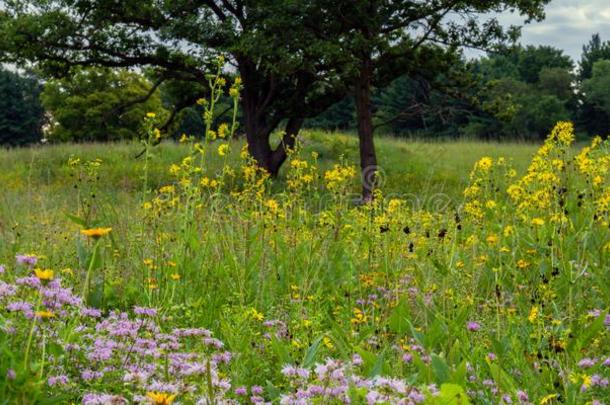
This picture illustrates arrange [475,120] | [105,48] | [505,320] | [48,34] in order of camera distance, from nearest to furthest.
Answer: [505,320]
[48,34]
[105,48]
[475,120]

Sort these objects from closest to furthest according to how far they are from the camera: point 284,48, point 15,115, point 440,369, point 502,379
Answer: point 440,369 < point 502,379 < point 284,48 < point 15,115

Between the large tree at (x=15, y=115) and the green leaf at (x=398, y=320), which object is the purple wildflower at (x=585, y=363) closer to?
the green leaf at (x=398, y=320)

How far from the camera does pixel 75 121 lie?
41.0 m

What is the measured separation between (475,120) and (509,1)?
4153cm

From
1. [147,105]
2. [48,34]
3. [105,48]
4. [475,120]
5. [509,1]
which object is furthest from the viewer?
[475,120]

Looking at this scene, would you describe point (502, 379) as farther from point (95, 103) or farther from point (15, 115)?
point (15, 115)

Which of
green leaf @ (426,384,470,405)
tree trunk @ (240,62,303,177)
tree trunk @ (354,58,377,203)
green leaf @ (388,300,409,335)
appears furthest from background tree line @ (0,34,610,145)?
green leaf @ (426,384,470,405)

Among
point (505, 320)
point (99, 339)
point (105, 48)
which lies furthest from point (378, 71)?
point (99, 339)

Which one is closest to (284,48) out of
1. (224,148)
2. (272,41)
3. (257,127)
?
(272,41)

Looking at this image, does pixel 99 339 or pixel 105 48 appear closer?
pixel 99 339

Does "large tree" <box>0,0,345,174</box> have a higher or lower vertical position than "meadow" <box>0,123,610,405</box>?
higher

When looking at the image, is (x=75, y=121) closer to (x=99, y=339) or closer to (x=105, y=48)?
(x=105, y=48)

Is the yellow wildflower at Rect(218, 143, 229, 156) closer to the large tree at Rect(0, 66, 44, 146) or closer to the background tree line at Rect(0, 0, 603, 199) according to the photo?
the background tree line at Rect(0, 0, 603, 199)

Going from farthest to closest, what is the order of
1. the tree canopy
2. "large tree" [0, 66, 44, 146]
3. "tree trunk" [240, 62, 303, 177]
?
"large tree" [0, 66, 44, 146] → the tree canopy → "tree trunk" [240, 62, 303, 177]
